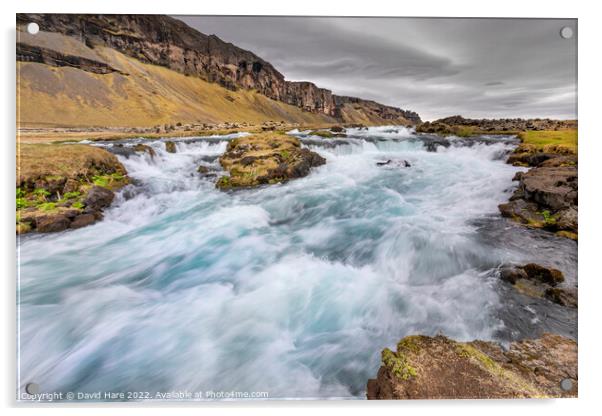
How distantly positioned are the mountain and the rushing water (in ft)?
5.23

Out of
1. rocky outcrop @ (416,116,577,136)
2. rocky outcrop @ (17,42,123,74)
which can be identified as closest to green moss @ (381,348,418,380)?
rocky outcrop @ (416,116,577,136)

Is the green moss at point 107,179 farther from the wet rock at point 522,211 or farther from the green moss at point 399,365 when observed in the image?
the wet rock at point 522,211

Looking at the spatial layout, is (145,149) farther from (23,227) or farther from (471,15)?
(471,15)

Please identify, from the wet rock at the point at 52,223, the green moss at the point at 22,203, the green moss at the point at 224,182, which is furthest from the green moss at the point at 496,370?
the green moss at the point at 22,203

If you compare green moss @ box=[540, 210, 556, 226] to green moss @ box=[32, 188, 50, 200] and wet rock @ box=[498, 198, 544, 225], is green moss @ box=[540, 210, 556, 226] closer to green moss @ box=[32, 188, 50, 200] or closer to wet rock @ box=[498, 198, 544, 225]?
wet rock @ box=[498, 198, 544, 225]

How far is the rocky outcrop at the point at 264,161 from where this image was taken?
192 inches

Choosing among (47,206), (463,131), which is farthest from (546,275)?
(47,206)

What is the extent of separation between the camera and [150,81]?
3766cm

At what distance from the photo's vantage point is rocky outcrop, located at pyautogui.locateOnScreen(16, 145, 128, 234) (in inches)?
118

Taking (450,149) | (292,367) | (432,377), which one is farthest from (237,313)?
(450,149)

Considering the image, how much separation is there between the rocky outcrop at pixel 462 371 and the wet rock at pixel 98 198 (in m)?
3.91

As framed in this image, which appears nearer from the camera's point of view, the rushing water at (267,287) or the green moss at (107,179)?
the rushing water at (267,287)

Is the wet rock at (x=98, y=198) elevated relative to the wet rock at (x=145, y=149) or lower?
lower

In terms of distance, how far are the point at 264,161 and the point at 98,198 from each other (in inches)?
101
